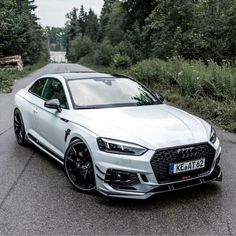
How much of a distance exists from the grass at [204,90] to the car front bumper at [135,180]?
4618mm

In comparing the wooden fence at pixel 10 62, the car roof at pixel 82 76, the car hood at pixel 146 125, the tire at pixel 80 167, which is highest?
the car roof at pixel 82 76

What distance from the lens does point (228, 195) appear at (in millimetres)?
4676

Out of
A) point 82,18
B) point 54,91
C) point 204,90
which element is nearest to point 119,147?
point 54,91

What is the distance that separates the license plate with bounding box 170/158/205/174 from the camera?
4.22 m

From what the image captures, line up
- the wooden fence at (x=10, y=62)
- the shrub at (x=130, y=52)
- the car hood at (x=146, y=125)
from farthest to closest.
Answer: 1. the wooden fence at (x=10, y=62)
2. the shrub at (x=130, y=52)
3. the car hood at (x=146, y=125)

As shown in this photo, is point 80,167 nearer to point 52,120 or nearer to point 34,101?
point 52,120

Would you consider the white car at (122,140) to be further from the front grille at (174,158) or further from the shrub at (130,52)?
the shrub at (130,52)

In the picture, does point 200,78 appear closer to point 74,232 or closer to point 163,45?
point 74,232

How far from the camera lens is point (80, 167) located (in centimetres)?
472

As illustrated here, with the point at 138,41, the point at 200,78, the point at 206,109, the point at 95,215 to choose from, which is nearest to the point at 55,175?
the point at 95,215

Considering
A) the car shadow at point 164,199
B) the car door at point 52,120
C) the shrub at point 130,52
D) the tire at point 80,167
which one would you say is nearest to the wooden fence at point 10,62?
the shrub at point 130,52

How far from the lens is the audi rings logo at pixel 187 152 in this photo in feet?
13.9

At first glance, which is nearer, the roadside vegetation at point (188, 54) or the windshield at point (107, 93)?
the windshield at point (107, 93)

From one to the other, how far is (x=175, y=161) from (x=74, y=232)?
4.31 feet
